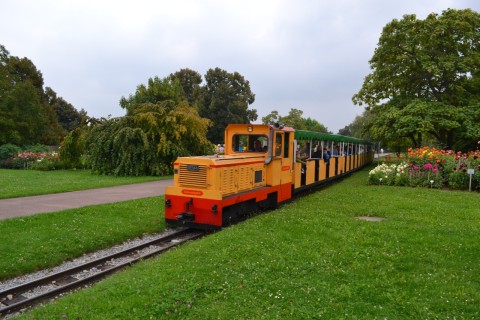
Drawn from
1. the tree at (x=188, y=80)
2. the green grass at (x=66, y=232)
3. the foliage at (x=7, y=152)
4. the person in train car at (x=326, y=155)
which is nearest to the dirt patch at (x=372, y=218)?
the green grass at (x=66, y=232)

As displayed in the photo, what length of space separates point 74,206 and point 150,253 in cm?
485

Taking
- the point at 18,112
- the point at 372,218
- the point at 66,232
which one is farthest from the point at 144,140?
the point at 18,112

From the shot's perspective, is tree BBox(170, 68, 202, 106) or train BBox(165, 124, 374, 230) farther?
tree BBox(170, 68, 202, 106)

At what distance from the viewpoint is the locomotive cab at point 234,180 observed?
30.6ft

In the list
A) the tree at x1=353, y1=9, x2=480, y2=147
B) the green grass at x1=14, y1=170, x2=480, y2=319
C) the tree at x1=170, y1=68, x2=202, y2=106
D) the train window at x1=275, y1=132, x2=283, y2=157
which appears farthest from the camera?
the tree at x1=170, y1=68, x2=202, y2=106

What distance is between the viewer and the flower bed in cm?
1590

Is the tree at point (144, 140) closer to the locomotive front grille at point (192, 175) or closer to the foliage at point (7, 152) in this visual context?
the locomotive front grille at point (192, 175)

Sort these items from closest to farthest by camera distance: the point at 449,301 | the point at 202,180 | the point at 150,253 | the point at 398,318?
the point at 398,318 < the point at 449,301 < the point at 150,253 < the point at 202,180

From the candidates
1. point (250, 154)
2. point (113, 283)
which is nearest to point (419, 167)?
point (250, 154)

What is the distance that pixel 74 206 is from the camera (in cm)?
1155

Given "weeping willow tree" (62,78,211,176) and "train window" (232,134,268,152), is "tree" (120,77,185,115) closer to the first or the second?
"weeping willow tree" (62,78,211,176)

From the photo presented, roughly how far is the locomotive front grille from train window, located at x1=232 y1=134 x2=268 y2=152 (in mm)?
3061

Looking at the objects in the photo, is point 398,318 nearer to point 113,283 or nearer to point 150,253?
point 113,283

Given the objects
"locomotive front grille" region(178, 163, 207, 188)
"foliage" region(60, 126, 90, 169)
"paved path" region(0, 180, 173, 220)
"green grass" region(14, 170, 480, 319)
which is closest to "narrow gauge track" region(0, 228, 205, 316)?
"green grass" region(14, 170, 480, 319)
